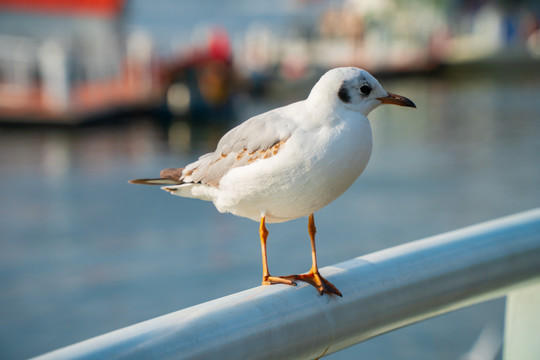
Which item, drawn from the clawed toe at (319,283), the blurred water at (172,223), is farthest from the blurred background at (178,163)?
the clawed toe at (319,283)

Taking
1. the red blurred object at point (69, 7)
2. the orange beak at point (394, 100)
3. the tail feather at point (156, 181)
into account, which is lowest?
the tail feather at point (156, 181)

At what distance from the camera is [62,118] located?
1836cm

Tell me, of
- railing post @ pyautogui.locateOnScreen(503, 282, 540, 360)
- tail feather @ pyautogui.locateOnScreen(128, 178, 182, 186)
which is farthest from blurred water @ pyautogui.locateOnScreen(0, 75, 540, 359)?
tail feather @ pyautogui.locateOnScreen(128, 178, 182, 186)

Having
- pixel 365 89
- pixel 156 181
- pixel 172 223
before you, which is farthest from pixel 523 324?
pixel 172 223

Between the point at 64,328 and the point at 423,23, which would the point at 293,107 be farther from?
the point at 423,23

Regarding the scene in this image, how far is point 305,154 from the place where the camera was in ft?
4.30

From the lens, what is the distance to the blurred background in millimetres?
9914

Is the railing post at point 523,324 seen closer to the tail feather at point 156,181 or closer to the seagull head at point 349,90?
the seagull head at point 349,90

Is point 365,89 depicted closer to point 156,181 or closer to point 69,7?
point 156,181

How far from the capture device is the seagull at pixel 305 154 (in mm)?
1295

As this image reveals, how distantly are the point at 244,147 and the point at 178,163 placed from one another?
49.2 feet

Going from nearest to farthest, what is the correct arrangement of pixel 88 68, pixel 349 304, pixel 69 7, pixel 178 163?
pixel 349 304 → pixel 178 163 → pixel 88 68 → pixel 69 7

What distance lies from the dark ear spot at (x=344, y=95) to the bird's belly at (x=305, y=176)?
8 cm

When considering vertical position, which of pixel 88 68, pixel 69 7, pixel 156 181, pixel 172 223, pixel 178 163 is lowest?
pixel 172 223
